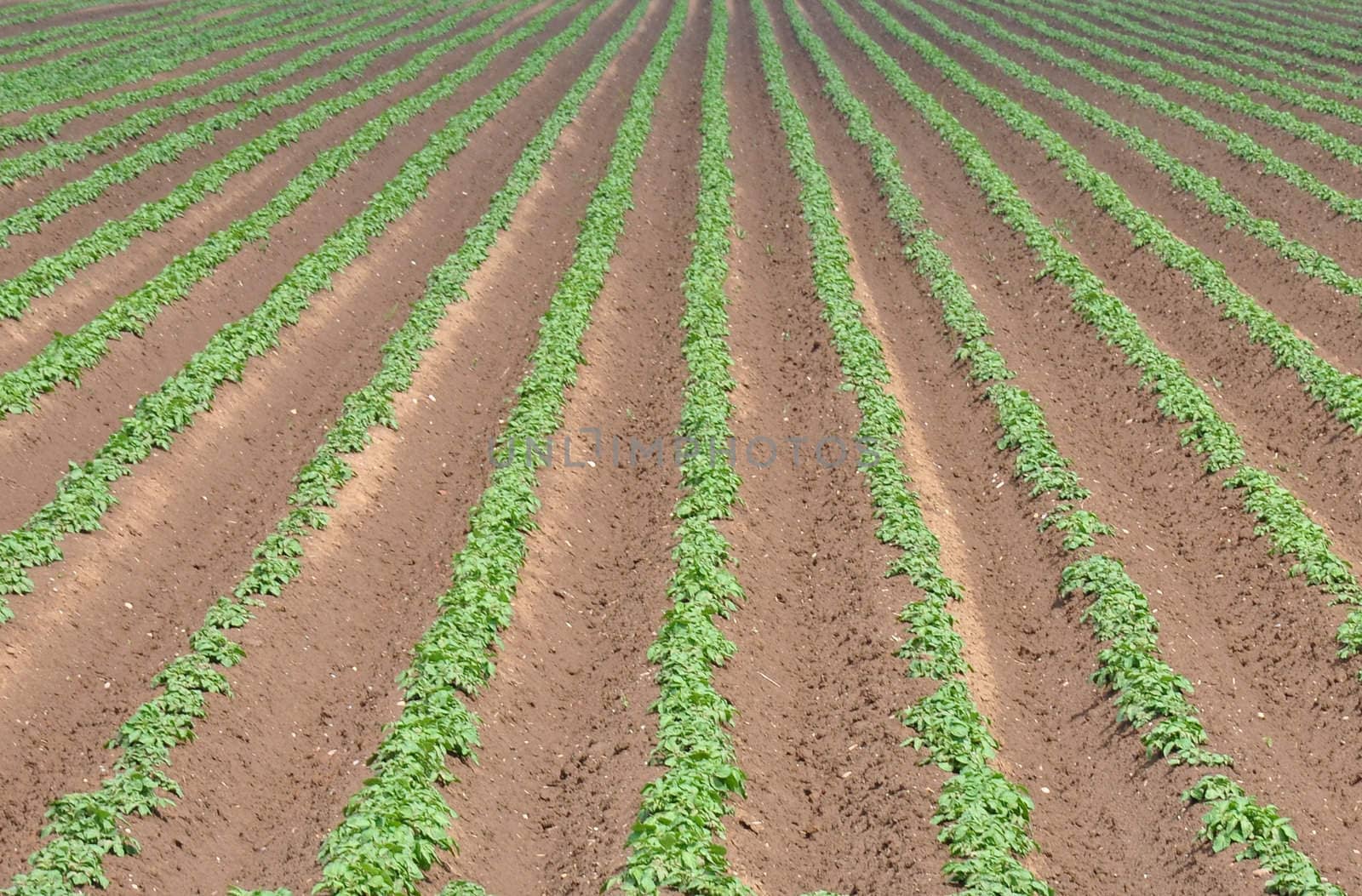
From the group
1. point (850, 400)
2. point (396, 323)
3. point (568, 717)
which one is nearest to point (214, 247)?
point (396, 323)

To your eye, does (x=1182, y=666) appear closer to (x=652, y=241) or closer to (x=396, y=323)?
(x=396, y=323)

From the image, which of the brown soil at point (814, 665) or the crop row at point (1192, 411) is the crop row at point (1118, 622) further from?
the brown soil at point (814, 665)

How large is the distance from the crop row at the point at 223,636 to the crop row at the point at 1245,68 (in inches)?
869

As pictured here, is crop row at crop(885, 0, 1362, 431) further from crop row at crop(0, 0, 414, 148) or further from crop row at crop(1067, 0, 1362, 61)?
crop row at crop(0, 0, 414, 148)

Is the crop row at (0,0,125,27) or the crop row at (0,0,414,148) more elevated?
the crop row at (0,0,414,148)

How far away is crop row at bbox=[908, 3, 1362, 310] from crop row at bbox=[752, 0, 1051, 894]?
7.92m

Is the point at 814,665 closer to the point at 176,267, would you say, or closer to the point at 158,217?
the point at 176,267

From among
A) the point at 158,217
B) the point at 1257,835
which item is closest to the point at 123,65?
the point at 158,217

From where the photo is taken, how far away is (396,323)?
1936cm

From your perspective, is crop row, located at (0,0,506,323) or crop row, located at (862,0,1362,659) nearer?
crop row, located at (862,0,1362,659)

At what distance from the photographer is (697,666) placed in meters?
11.3

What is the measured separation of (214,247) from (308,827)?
13813 millimetres

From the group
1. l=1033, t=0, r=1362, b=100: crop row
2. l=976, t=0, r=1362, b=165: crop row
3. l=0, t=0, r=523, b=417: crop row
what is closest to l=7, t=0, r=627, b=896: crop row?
l=0, t=0, r=523, b=417: crop row

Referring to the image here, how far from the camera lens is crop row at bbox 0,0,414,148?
27078 mm
